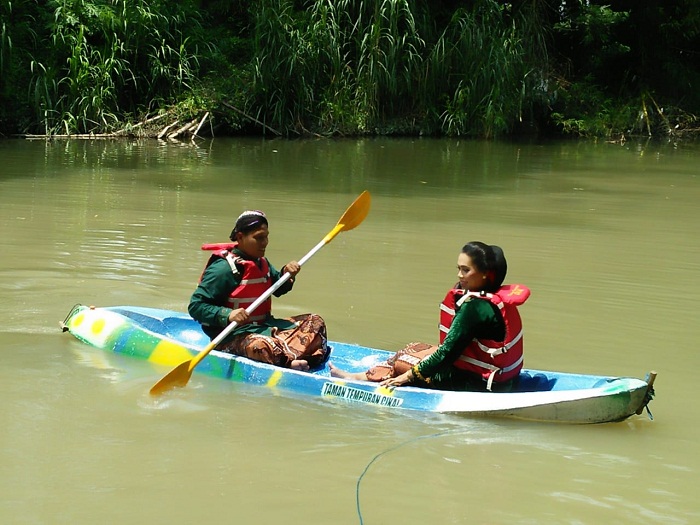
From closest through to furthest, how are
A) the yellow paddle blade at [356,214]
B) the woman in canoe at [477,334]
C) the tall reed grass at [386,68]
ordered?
the woman in canoe at [477,334]
the yellow paddle blade at [356,214]
the tall reed grass at [386,68]

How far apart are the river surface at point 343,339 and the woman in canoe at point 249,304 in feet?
0.78

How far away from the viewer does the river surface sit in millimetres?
3676

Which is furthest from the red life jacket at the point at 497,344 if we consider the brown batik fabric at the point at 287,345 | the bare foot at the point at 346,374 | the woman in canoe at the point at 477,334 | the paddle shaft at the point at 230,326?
the paddle shaft at the point at 230,326

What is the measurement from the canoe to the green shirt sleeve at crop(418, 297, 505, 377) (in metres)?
0.19

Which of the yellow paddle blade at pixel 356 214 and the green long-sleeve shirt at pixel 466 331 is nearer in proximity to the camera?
the green long-sleeve shirt at pixel 466 331

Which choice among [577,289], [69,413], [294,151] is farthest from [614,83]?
[69,413]

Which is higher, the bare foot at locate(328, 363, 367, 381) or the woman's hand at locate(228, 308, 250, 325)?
the woman's hand at locate(228, 308, 250, 325)

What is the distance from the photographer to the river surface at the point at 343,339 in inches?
145

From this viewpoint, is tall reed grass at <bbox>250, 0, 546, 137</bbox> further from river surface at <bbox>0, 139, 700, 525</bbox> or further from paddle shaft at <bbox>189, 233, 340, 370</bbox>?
paddle shaft at <bbox>189, 233, 340, 370</bbox>

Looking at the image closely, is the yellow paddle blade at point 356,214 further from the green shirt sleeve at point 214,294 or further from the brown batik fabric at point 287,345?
the green shirt sleeve at point 214,294

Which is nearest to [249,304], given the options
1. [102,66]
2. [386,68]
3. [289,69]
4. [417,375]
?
[417,375]

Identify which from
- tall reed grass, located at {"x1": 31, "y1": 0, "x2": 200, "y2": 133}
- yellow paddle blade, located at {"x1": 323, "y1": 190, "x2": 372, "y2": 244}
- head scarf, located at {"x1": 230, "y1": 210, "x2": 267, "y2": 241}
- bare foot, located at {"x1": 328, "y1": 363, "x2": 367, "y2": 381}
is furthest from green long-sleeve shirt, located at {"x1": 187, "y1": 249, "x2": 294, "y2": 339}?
tall reed grass, located at {"x1": 31, "y1": 0, "x2": 200, "y2": 133}

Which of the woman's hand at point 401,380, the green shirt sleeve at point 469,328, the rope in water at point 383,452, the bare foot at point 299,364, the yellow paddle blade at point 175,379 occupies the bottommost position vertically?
the rope in water at point 383,452

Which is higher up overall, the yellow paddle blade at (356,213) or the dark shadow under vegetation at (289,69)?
the dark shadow under vegetation at (289,69)
